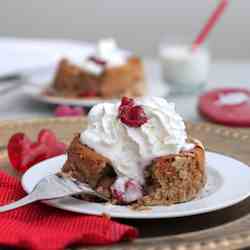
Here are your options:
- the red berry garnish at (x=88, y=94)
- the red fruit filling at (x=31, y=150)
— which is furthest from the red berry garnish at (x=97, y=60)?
the red fruit filling at (x=31, y=150)

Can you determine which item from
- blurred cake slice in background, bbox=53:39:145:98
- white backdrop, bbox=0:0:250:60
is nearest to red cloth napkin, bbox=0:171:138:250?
blurred cake slice in background, bbox=53:39:145:98

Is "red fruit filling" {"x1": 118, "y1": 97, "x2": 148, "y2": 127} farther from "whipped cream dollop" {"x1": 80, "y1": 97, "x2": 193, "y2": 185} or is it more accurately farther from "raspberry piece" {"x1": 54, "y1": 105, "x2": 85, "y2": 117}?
"raspberry piece" {"x1": 54, "y1": 105, "x2": 85, "y2": 117}

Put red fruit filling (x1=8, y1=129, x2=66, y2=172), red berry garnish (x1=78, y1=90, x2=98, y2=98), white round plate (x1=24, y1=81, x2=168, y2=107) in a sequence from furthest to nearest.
→ red berry garnish (x1=78, y1=90, x2=98, y2=98) → white round plate (x1=24, y1=81, x2=168, y2=107) → red fruit filling (x1=8, y1=129, x2=66, y2=172)

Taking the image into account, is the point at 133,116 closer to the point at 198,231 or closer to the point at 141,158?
the point at 141,158

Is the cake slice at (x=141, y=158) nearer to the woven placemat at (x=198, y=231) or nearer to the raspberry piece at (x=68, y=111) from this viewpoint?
the woven placemat at (x=198, y=231)

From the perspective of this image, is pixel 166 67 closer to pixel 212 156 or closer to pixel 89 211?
pixel 212 156

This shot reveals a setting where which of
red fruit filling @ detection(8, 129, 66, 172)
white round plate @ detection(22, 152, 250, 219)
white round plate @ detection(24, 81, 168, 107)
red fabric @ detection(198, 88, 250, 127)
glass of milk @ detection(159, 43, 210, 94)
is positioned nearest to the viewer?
white round plate @ detection(22, 152, 250, 219)
